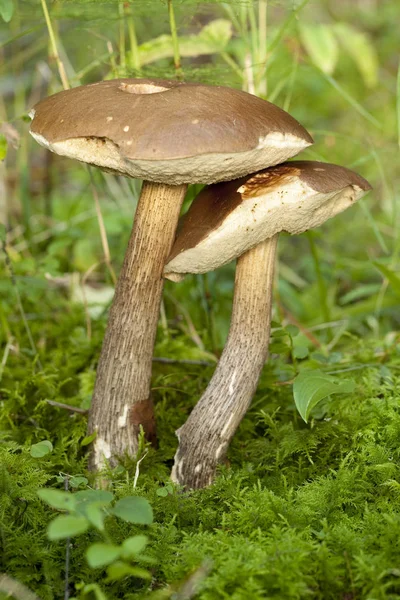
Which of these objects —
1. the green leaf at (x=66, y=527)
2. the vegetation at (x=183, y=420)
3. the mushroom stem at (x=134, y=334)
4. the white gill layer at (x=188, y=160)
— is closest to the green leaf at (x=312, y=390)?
the vegetation at (x=183, y=420)

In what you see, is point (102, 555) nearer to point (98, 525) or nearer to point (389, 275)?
point (98, 525)

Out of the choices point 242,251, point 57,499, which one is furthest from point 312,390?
point 57,499

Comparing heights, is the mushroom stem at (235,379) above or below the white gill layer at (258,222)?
below

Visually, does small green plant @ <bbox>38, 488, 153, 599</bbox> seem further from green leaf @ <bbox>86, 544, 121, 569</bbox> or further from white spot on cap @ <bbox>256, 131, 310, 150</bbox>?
white spot on cap @ <bbox>256, 131, 310, 150</bbox>

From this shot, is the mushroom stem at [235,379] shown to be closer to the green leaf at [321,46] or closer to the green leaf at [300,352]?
the green leaf at [300,352]

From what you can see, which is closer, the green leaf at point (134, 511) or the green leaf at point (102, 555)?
the green leaf at point (102, 555)

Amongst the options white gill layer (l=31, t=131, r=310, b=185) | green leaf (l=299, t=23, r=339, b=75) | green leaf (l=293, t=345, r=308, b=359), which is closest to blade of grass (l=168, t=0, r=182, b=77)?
white gill layer (l=31, t=131, r=310, b=185)

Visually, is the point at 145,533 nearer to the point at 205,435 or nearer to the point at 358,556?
the point at 205,435
